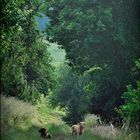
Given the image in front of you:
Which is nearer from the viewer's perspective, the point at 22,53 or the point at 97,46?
the point at 97,46

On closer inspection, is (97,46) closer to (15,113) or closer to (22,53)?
(15,113)

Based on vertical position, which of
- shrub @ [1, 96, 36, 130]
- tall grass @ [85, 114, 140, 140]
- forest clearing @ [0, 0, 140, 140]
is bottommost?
tall grass @ [85, 114, 140, 140]

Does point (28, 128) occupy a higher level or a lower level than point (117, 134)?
lower

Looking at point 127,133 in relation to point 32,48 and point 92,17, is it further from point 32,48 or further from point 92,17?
point 32,48

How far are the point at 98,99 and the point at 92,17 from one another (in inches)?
351

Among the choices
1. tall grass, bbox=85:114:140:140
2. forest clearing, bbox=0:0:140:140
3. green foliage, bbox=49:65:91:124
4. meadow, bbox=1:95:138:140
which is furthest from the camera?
green foliage, bbox=49:65:91:124

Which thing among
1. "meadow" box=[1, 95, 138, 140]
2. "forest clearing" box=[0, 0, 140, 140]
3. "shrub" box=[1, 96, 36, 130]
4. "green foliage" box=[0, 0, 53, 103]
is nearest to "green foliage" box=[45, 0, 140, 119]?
"forest clearing" box=[0, 0, 140, 140]

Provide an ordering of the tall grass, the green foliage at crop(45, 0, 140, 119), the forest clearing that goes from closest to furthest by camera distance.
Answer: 1. the tall grass
2. the forest clearing
3. the green foliage at crop(45, 0, 140, 119)

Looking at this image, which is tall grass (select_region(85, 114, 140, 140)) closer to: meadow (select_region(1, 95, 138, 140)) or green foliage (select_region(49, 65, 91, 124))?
meadow (select_region(1, 95, 138, 140))

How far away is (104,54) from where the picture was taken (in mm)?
30375

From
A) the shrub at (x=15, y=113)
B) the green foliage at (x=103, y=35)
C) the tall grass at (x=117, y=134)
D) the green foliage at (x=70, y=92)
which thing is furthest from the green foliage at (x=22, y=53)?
the green foliage at (x=70, y=92)

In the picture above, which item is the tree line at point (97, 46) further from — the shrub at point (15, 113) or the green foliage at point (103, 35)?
the shrub at point (15, 113)

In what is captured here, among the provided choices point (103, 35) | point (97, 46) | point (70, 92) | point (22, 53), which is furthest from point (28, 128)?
point (70, 92)

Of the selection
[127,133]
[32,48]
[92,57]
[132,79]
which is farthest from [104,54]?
[32,48]
